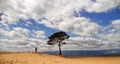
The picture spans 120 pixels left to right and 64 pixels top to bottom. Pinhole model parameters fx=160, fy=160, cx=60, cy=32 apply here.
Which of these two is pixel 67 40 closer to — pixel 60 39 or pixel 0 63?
pixel 60 39

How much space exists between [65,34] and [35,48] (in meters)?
13.7

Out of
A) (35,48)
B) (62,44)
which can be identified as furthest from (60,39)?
(35,48)

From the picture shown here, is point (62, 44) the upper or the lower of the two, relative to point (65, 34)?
lower

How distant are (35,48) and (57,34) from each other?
474 inches

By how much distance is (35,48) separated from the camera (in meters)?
43.4

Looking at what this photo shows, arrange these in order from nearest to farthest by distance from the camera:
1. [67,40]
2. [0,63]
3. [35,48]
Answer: [0,63]
[35,48]
[67,40]

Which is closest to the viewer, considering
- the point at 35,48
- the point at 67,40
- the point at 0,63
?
the point at 0,63

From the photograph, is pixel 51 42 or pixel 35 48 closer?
pixel 35 48

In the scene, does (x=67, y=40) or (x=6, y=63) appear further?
(x=67, y=40)

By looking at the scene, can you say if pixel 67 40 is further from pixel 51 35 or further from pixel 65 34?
pixel 51 35

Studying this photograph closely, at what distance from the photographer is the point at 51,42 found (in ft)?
177

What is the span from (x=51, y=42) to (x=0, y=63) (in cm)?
3560

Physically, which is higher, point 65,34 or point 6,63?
point 65,34

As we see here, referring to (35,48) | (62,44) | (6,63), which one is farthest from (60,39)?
(6,63)
